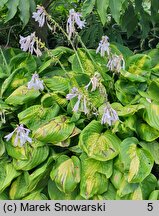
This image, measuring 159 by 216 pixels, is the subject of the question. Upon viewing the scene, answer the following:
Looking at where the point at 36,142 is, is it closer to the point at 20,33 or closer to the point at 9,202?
the point at 9,202

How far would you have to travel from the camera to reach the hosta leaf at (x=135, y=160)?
1.70 metres

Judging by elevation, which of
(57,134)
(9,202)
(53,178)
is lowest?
(9,202)

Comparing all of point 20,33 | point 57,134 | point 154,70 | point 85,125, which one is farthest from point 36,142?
point 20,33

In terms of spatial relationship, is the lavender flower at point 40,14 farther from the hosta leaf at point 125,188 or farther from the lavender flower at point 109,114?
the hosta leaf at point 125,188

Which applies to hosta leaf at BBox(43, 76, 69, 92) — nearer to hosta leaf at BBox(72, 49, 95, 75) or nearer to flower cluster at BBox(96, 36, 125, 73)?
hosta leaf at BBox(72, 49, 95, 75)

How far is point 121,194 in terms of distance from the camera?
1746mm

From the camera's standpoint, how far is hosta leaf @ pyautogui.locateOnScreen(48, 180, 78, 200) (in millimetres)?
1826

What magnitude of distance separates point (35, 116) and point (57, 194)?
383mm

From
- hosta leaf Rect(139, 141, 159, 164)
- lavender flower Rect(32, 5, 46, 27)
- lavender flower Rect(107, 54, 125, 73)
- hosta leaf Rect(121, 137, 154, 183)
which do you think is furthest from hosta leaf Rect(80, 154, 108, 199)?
lavender flower Rect(32, 5, 46, 27)

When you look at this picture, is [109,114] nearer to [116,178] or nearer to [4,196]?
[116,178]

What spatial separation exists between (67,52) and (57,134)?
64cm

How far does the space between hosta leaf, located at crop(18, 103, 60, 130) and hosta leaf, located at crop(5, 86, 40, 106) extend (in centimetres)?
6

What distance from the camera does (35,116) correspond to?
187 centimetres

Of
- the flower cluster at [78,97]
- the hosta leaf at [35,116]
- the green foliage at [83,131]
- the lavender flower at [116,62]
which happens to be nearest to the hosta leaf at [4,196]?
the green foliage at [83,131]
